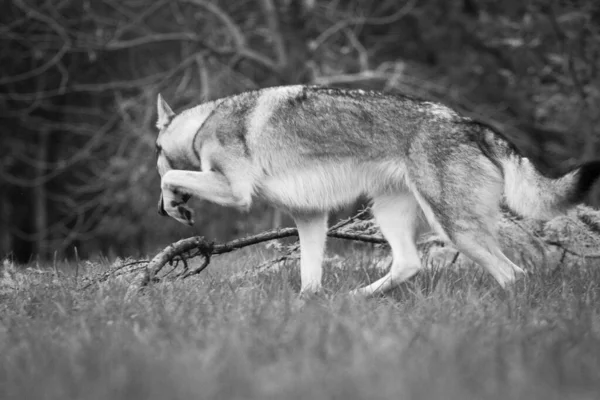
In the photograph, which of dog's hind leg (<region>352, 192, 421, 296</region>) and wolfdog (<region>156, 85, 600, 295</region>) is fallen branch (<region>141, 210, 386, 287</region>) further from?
dog's hind leg (<region>352, 192, 421, 296</region>)

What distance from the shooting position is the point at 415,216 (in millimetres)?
5523

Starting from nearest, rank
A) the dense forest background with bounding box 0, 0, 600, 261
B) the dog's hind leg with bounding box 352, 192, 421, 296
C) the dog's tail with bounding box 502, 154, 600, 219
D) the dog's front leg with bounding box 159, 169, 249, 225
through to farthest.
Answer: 1. the dog's tail with bounding box 502, 154, 600, 219
2. the dog's front leg with bounding box 159, 169, 249, 225
3. the dog's hind leg with bounding box 352, 192, 421, 296
4. the dense forest background with bounding box 0, 0, 600, 261

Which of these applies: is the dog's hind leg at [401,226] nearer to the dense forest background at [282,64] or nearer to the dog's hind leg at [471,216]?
the dog's hind leg at [471,216]

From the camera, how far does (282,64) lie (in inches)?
483

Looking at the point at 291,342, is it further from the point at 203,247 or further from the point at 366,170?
the point at 366,170

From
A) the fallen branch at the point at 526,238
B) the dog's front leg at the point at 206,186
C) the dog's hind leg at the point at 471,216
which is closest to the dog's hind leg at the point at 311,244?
the fallen branch at the point at 526,238

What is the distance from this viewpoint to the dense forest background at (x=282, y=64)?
1096 cm

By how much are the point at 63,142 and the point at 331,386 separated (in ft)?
64.2

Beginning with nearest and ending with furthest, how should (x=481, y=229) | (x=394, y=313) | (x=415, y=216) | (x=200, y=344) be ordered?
1. (x=200, y=344)
2. (x=394, y=313)
3. (x=481, y=229)
4. (x=415, y=216)

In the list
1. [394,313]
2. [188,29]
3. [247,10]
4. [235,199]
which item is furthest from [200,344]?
[247,10]

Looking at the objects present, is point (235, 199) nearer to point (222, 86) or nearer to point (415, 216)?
point (415, 216)

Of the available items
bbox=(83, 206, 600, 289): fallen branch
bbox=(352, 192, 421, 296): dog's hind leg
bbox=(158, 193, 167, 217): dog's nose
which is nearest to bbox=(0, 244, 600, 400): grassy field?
bbox=(352, 192, 421, 296): dog's hind leg

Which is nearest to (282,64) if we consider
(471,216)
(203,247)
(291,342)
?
(203,247)

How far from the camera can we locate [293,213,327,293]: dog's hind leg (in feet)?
18.0
